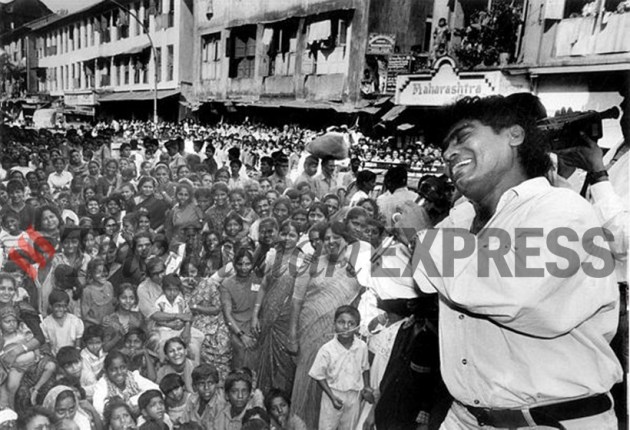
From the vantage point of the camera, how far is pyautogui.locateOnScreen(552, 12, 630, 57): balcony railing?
8.66 metres

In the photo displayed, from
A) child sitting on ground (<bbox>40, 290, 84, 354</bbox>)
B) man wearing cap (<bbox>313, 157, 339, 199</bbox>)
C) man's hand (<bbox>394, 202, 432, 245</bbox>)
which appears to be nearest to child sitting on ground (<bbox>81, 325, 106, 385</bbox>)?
child sitting on ground (<bbox>40, 290, 84, 354</bbox>)

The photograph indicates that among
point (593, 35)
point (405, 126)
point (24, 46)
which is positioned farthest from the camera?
point (24, 46)

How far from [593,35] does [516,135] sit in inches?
367

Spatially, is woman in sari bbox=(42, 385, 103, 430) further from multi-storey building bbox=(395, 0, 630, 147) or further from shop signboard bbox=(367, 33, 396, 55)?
shop signboard bbox=(367, 33, 396, 55)

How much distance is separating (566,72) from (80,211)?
8.50m

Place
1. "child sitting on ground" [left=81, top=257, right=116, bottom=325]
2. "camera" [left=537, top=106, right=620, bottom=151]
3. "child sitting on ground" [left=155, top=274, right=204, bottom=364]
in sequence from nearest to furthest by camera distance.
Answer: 1. "camera" [left=537, top=106, right=620, bottom=151]
2. "child sitting on ground" [left=155, top=274, right=204, bottom=364]
3. "child sitting on ground" [left=81, top=257, right=116, bottom=325]

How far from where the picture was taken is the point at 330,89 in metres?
16.2

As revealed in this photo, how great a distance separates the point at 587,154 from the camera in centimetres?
192

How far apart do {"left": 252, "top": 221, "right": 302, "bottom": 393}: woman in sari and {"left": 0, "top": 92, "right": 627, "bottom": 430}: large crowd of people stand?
0.04 ft

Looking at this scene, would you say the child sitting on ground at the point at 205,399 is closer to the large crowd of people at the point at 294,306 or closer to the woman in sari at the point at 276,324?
the large crowd of people at the point at 294,306

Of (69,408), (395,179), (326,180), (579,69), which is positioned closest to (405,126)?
(579,69)

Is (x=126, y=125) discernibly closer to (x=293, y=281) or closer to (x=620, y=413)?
(x=293, y=281)

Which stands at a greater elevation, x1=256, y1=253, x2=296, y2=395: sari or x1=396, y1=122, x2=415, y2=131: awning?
x1=396, y1=122, x2=415, y2=131: awning

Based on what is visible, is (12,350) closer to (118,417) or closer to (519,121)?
(118,417)
